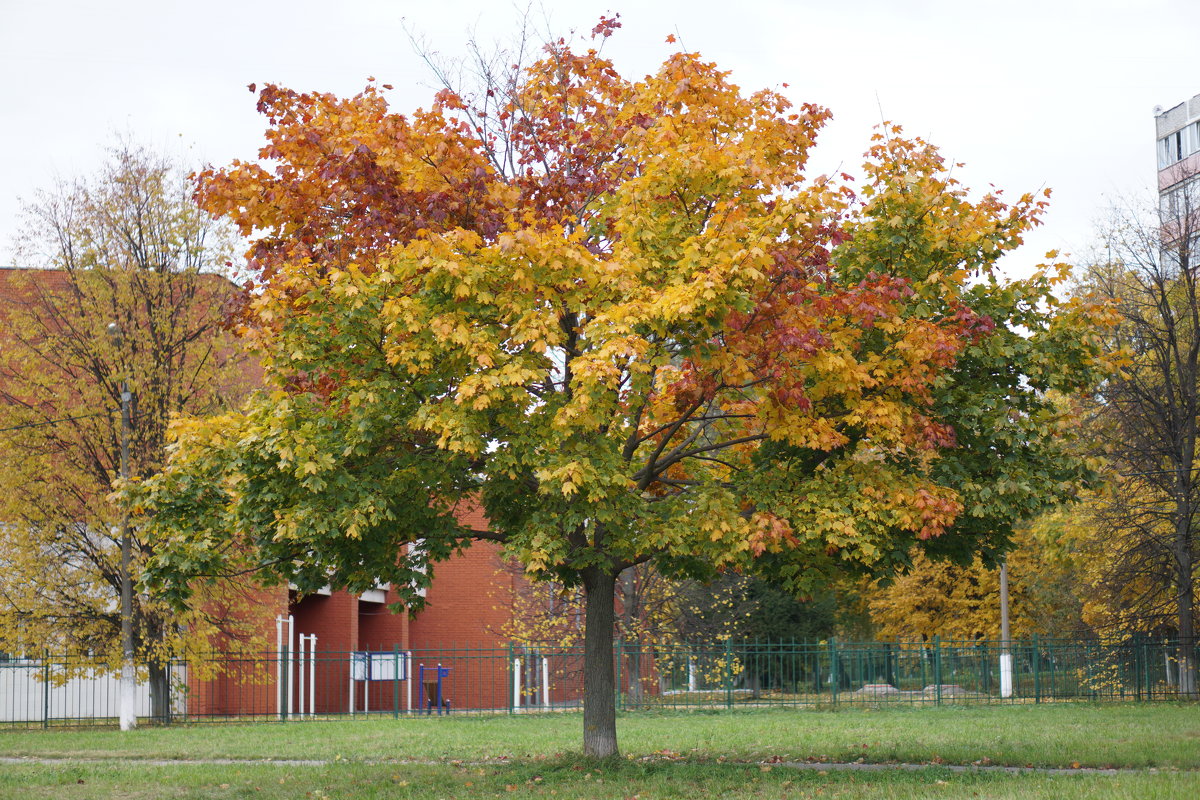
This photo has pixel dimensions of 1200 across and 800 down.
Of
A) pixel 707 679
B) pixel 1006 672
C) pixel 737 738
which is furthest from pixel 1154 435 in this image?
pixel 737 738

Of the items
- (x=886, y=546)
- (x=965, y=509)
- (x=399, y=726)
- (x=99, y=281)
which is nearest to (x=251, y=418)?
(x=886, y=546)

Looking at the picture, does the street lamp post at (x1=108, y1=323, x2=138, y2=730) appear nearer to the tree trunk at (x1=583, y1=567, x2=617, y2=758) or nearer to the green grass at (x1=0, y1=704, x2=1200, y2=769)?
the green grass at (x1=0, y1=704, x2=1200, y2=769)

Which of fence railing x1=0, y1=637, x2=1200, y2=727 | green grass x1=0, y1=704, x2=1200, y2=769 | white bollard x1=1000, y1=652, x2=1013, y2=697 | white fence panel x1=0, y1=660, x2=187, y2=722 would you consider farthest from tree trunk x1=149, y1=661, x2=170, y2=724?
white bollard x1=1000, y1=652, x2=1013, y2=697

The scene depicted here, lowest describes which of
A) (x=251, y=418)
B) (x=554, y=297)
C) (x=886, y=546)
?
(x=886, y=546)

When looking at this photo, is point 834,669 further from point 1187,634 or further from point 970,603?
point 970,603

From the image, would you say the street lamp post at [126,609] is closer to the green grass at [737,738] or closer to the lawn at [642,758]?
the green grass at [737,738]

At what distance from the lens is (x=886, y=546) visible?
479 inches

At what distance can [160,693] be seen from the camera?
25.4m

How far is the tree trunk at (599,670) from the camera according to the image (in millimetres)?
13562

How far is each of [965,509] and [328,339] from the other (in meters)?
6.76

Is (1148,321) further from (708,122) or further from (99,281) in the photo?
(99,281)

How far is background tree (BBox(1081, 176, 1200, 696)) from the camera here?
26.4m

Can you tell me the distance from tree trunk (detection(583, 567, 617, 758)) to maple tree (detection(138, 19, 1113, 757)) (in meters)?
0.04

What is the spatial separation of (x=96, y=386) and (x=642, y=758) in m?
15.4
